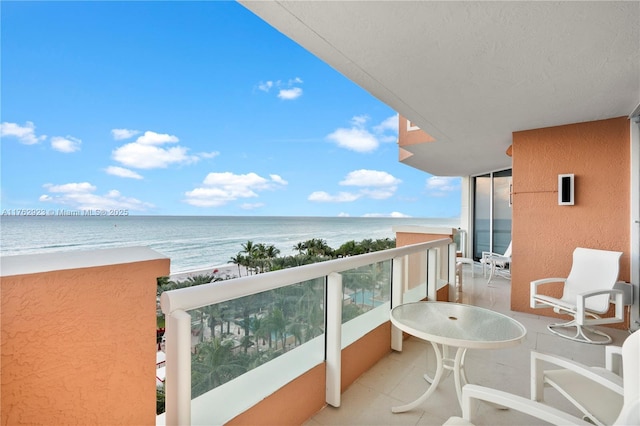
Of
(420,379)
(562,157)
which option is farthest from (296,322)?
(562,157)

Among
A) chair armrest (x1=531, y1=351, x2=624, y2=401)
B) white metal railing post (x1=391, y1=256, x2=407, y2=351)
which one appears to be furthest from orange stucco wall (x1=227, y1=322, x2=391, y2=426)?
chair armrest (x1=531, y1=351, x2=624, y2=401)

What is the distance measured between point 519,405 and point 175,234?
37697mm

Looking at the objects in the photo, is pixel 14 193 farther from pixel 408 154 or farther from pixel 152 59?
pixel 408 154

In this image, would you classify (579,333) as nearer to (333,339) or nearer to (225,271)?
(333,339)

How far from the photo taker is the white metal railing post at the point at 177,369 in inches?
45.7

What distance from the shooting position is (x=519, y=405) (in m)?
1.20

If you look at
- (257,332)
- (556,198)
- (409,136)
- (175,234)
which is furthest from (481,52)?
(175,234)

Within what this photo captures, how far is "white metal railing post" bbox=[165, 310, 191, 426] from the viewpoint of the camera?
1.16m

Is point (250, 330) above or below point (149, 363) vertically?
below

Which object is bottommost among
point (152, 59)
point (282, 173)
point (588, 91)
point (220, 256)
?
point (220, 256)

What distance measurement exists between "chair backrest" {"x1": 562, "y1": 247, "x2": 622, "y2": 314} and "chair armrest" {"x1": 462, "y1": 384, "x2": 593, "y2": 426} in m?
3.21

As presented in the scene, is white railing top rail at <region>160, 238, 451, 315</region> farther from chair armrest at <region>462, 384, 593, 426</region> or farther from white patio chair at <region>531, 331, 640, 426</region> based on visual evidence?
white patio chair at <region>531, 331, 640, 426</region>

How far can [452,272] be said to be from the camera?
453cm

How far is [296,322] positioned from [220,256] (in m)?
25.4
